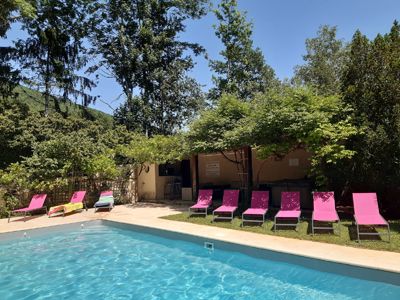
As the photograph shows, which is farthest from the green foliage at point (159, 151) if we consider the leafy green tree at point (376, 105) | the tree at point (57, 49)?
the tree at point (57, 49)

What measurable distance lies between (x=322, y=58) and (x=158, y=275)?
32.1 m

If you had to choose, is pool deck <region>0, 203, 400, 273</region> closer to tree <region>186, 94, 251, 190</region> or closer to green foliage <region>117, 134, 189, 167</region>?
green foliage <region>117, 134, 189, 167</region>

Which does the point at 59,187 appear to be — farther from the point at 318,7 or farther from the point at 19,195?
the point at 318,7

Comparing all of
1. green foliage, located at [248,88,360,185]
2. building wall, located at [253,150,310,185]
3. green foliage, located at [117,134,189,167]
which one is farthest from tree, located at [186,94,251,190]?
building wall, located at [253,150,310,185]

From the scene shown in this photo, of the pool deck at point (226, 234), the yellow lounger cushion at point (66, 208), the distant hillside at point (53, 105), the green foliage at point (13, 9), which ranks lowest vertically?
the pool deck at point (226, 234)

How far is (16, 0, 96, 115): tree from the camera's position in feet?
87.8

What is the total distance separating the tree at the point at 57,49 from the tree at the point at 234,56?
11735 millimetres

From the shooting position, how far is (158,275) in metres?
7.99

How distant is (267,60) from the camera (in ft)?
115

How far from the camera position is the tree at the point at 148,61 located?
3020 cm

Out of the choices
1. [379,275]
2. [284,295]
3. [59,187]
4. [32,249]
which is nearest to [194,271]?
[284,295]

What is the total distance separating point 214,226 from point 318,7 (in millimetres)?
15585

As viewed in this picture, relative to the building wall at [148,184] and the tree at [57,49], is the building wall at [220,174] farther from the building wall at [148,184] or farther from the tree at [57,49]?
the tree at [57,49]

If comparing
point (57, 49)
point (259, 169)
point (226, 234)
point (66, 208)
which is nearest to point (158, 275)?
point (226, 234)
